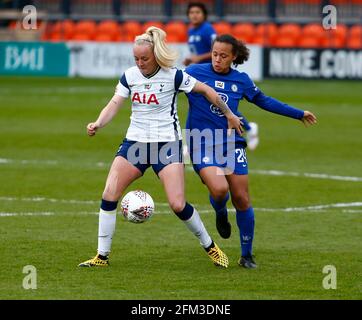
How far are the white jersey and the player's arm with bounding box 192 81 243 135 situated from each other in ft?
0.28

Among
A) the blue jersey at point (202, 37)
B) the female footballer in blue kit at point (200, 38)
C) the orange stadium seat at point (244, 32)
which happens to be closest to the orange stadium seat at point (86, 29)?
the orange stadium seat at point (244, 32)

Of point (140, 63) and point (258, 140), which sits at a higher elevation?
point (140, 63)

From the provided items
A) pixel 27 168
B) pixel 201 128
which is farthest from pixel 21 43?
pixel 201 128

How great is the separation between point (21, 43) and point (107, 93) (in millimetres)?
6092

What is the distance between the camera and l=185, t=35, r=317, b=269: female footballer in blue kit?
33.4 ft

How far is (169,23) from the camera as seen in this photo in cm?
3809

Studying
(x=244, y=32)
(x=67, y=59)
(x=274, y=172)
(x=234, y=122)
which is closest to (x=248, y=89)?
(x=234, y=122)

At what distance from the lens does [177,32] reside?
120ft

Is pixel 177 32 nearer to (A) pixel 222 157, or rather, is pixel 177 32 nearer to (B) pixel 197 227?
(A) pixel 222 157

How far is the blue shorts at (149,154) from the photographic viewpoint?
1001cm

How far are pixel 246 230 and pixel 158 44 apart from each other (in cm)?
192

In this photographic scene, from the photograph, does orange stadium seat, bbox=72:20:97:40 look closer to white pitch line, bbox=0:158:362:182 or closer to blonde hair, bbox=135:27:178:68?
white pitch line, bbox=0:158:362:182

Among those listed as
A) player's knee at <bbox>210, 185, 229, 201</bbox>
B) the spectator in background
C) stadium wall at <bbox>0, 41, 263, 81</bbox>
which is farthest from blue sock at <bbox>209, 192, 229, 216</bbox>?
stadium wall at <bbox>0, 41, 263, 81</bbox>
